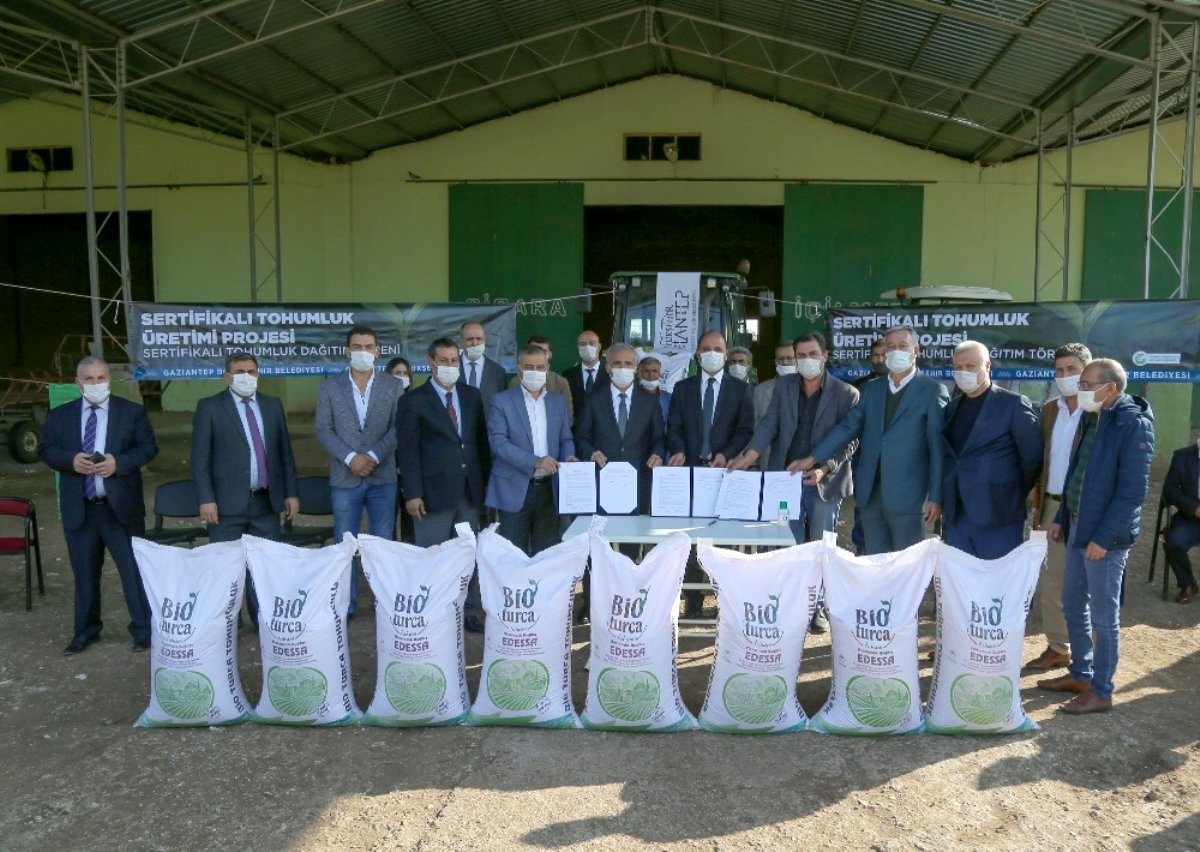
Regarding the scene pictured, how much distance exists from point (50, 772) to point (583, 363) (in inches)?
192

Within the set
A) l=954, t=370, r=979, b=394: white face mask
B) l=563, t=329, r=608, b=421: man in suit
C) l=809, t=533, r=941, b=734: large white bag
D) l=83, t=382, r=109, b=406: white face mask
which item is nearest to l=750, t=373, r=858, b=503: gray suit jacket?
l=954, t=370, r=979, b=394: white face mask

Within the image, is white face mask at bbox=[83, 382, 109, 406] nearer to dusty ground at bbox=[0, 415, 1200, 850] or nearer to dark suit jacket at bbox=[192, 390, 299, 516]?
dark suit jacket at bbox=[192, 390, 299, 516]

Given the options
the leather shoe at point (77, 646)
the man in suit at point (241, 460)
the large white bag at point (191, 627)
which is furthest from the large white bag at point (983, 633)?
the leather shoe at point (77, 646)

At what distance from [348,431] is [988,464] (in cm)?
327

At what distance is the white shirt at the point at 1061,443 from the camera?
183 inches

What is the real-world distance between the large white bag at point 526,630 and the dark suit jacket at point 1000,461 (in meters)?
1.85

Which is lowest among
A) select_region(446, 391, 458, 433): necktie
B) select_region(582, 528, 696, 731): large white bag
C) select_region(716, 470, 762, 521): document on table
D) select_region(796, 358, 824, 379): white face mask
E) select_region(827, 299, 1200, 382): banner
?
select_region(582, 528, 696, 731): large white bag

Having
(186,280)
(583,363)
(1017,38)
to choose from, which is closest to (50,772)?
(583,363)

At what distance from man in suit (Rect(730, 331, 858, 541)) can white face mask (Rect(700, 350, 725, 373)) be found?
0.43 m

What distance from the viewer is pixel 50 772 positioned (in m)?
3.61

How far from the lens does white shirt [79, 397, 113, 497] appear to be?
4883 mm

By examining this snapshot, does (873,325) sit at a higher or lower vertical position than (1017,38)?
lower

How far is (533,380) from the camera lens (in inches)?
203

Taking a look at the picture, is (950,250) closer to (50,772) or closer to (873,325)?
(873,325)
